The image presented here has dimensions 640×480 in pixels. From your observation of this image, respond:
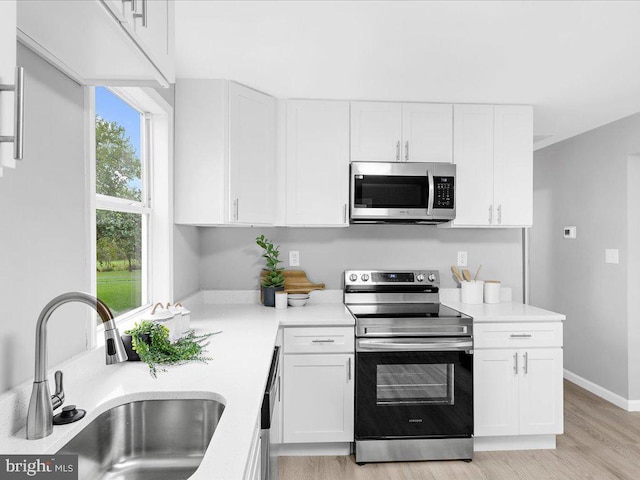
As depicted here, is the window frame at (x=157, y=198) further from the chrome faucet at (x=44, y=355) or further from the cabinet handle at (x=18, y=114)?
the cabinet handle at (x=18, y=114)

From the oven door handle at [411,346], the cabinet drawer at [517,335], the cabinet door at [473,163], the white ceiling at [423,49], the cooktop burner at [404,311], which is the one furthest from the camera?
the cabinet door at [473,163]

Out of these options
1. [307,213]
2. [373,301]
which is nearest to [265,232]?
→ [307,213]

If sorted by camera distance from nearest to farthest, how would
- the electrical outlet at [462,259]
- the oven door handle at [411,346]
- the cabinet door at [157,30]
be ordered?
the cabinet door at [157,30]
the oven door handle at [411,346]
the electrical outlet at [462,259]

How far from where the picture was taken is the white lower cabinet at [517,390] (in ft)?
8.87

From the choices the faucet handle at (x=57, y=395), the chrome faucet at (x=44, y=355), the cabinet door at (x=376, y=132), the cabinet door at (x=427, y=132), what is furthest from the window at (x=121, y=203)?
the cabinet door at (x=427, y=132)

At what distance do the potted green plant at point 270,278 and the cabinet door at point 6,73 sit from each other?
8.15 feet

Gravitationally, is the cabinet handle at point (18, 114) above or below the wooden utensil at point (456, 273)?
above

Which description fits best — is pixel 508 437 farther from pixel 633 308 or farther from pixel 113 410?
pixel 113 410

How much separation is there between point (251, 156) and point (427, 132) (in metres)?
1.25

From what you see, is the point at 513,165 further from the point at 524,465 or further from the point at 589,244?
the point at 524,465

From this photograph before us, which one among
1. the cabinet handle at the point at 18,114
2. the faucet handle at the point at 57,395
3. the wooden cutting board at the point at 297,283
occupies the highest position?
the cabinet handle at the point at 18,114

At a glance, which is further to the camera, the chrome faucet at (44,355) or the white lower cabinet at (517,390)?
the white lower cabinet at (517,390)

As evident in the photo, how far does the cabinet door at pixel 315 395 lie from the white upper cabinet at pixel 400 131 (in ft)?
4.55

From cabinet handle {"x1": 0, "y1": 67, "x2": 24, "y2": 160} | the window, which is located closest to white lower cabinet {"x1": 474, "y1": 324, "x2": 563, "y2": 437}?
the window
